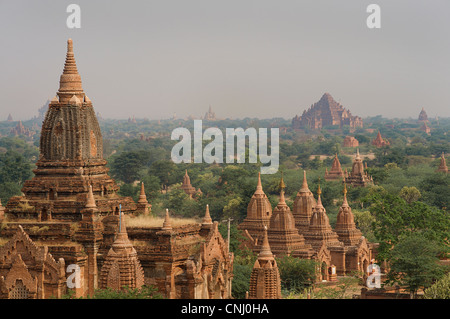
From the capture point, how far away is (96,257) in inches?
1789

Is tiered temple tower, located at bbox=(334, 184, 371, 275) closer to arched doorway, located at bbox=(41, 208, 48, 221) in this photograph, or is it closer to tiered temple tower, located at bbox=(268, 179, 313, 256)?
tiered temple tower, located at bbox=(268, 179, 313, 256)

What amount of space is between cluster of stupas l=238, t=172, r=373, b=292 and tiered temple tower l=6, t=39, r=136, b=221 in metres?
19.2

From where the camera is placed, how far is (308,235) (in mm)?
73312

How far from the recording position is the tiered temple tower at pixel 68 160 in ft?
157

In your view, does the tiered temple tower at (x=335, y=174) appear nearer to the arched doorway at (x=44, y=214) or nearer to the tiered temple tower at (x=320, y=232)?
the tiered temple tower at (x=320, y=232)

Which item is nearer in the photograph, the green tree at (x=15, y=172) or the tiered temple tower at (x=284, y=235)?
the tiered temple tower at (x=284, y=235)

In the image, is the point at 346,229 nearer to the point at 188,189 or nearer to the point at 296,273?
the point at 296,273

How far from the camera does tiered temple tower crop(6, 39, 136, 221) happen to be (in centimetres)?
4775

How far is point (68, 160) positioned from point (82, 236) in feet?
13.9

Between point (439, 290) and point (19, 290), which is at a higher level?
point (19, 290)

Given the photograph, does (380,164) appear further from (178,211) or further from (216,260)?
(216,260)

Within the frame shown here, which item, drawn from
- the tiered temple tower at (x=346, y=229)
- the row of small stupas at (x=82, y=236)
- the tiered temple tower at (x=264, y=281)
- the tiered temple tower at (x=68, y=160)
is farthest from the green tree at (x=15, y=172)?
A: the tiered temple tower at (x=264, y=281)

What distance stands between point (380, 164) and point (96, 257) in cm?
13330

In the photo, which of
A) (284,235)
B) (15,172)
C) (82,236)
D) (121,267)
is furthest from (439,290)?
(15,172)
